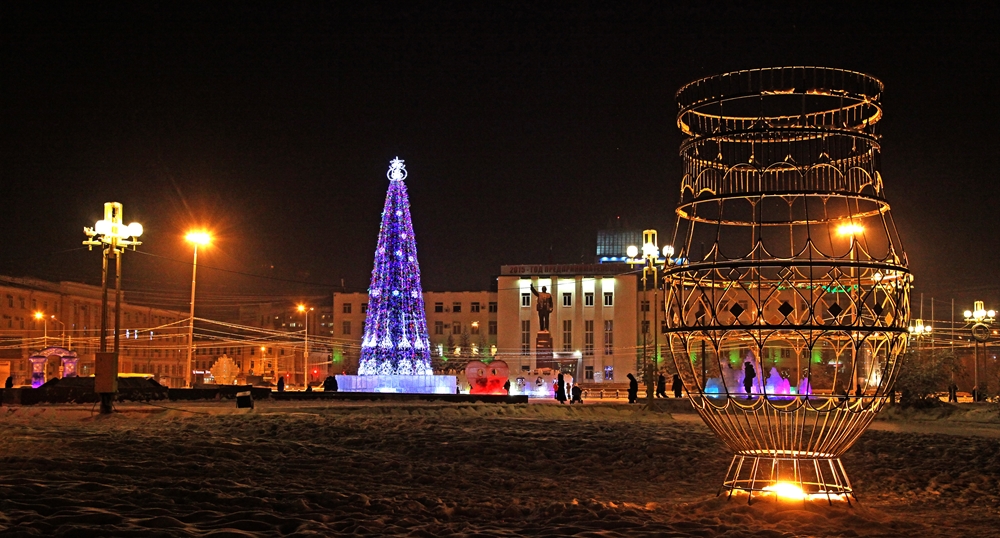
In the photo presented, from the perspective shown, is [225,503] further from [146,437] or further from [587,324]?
[587,324]

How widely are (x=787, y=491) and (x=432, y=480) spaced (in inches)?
196

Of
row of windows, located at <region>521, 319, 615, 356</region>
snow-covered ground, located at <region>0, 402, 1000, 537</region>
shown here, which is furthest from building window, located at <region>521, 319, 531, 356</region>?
snow-covered ground, located at <region>0, 402, 1000, 537</region>

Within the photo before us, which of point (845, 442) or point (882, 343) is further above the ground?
point (882, 343)

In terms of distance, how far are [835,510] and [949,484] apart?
17.0 feet

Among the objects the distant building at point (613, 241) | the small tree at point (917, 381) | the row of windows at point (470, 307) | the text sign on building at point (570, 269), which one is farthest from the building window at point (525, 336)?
the small tree at point (917, 381)

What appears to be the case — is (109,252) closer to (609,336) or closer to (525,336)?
(525,336)

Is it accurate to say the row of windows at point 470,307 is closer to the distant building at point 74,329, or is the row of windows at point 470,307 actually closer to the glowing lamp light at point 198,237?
the distant building at point 74,329

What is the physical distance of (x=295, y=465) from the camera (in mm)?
14430

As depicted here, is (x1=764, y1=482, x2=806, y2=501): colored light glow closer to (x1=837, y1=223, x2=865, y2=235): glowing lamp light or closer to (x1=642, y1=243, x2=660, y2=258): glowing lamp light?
(x1=837, y1=223, x2=865, y2=235): glowing lamp light

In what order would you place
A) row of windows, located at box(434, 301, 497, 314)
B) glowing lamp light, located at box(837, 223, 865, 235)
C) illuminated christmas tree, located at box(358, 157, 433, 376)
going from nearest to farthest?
glowing lamp light, located at box(837, 223, 865, 235), illuminated christmas tree, located at box(358, 157, 433, 376), row of windows, located at box(434, 301, 497, 314)

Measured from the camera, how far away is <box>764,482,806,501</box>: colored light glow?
35.6ft

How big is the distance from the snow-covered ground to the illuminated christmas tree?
51.7 ft

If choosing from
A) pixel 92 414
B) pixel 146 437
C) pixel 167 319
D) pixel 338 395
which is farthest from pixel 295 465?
pixel 167 319

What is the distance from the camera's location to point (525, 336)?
88125 mm
